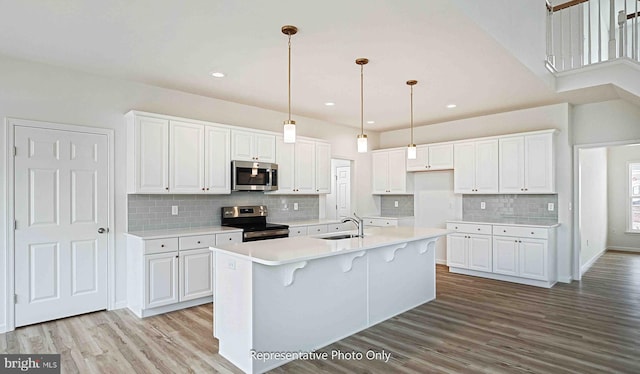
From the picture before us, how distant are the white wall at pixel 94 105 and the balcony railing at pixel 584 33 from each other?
4.32 metres

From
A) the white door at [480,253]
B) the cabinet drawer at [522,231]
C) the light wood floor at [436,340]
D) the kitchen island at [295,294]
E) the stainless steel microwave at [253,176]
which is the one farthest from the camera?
the white door at [480,253]

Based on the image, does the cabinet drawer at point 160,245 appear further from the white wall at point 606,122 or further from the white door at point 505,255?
the white wall at point 606,122

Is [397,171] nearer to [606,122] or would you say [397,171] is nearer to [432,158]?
[432,158]

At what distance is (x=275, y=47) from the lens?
3.27 meters

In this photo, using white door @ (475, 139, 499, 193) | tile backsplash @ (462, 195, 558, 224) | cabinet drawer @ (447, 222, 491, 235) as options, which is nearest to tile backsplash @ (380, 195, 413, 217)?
tile backsplash @ (462, 195, 558, 224)

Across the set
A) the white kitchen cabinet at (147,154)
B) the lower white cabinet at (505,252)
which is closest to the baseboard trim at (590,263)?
the lower white cabinet at (505,252)

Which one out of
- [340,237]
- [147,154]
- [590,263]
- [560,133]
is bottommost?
[590,263]

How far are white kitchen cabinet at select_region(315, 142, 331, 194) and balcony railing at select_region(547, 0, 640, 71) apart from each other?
10.9 feet

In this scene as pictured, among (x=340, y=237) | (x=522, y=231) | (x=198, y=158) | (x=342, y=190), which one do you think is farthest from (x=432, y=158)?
(x=198, y=158)

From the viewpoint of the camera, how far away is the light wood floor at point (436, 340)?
9.04 feet

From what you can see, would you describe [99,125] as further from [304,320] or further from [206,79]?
[304,320]

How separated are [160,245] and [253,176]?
61.7 inches

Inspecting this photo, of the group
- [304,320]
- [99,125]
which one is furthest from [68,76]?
[304,320]

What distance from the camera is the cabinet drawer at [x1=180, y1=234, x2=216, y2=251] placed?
160 inches
